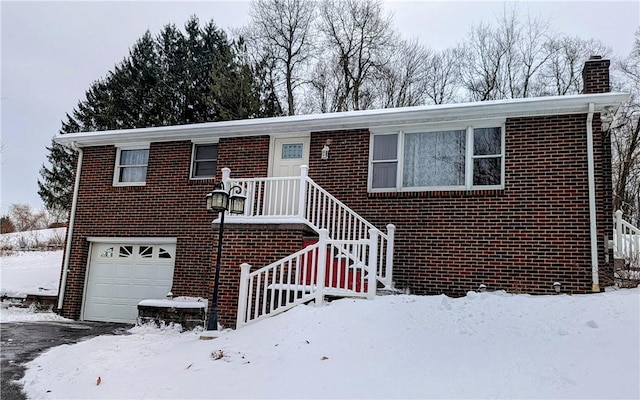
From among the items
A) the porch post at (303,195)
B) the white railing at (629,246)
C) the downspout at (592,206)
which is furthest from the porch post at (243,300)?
the white railing at (629,246)

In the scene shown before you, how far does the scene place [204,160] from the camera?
11.4 m

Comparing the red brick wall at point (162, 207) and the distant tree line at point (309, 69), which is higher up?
the distant tree line at point (309, 69)

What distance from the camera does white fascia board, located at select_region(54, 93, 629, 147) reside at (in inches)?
328

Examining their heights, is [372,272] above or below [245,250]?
below

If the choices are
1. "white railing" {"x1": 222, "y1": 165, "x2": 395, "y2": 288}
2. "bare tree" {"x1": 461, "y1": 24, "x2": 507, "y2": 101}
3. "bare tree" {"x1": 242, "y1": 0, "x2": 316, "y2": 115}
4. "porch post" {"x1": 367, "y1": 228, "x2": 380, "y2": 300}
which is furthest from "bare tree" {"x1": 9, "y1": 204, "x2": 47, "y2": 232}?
"porch post" {"x1": 367, "y1": 228, "x2": 380, "y2": 300}

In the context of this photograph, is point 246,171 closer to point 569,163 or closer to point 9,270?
point 569,163

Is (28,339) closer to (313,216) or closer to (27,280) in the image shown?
(313,216)

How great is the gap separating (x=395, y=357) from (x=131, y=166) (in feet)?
30.7

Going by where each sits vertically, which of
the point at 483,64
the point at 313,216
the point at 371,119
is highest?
the point at 483,64

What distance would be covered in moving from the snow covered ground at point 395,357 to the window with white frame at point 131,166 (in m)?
5.55

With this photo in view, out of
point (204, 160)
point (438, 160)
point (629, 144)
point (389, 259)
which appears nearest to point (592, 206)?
point (438, 160)

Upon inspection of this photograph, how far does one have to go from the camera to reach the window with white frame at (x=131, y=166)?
1193 cm

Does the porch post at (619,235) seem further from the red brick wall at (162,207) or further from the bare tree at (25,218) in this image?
the bare tree at (25,218)

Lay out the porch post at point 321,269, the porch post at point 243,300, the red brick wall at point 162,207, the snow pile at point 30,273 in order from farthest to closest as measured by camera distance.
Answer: the snow pile at point 30,273, the red brick wall at point 162,207, the porch post at point 243,300, the porch post at point 321,269
